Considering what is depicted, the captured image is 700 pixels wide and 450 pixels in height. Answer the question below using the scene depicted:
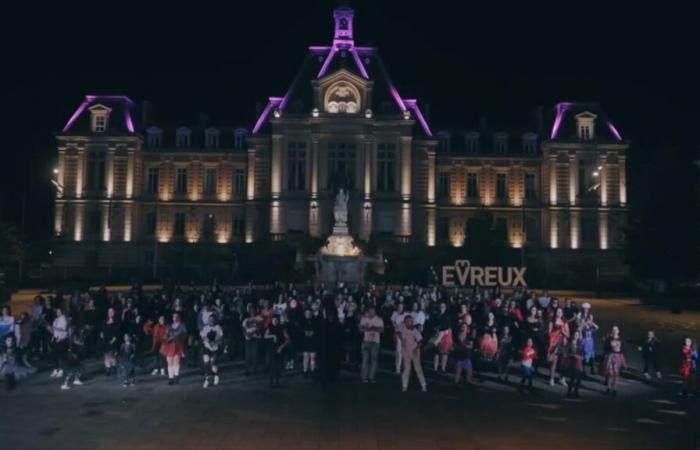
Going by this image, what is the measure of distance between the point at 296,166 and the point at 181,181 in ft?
44.9

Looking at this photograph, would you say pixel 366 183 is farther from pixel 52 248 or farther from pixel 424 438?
pixel 424 438

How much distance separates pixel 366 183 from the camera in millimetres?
68562

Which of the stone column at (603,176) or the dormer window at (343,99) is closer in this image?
the dormer window at (343,99)

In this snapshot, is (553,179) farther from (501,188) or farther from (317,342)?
(317,342)

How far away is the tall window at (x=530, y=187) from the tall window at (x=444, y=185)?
859 cm

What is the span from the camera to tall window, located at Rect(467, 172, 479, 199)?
73.6 metres

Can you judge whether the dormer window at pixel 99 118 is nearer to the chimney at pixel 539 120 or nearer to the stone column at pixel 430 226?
the stone column at pixel 430 226

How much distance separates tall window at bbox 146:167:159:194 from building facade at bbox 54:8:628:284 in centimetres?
15

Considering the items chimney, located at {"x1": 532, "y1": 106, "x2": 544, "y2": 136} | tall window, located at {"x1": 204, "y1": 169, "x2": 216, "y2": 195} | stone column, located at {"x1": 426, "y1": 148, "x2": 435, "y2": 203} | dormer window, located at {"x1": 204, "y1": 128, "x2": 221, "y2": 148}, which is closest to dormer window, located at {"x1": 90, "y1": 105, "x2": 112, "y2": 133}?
dormer window, located at {"x1": 204, "y1": 128, "x2": 221, "y2": 148}

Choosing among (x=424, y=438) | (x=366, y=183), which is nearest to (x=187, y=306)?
(x=424, y=438)

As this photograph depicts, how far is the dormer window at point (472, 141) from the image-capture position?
244 ft

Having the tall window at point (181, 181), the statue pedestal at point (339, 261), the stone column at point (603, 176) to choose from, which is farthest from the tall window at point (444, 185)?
the tall window at point (181, 181)

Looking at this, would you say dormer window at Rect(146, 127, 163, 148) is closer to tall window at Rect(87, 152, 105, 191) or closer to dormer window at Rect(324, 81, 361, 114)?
tall window at Rect(87, 152, 105, 191)

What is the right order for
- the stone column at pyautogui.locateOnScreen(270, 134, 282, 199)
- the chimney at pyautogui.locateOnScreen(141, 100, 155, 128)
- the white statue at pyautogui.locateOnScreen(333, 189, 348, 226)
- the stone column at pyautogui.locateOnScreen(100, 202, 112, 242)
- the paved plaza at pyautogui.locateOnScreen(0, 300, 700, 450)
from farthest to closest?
the chimney at pyautogui.locateOnScreen(141, 100, 155, 128), the stone column at pyautogui.locateOnScreen(100, 202, 112, 242), the stone column at pyautogui.locateOnScreen(270, 134, 282, 199), the white statue at pyautogui.locateOnScreen(333, 189, 348, 226), the paved plaza at pyautogui.locateOnScreen(0, 300, 700, 450)
